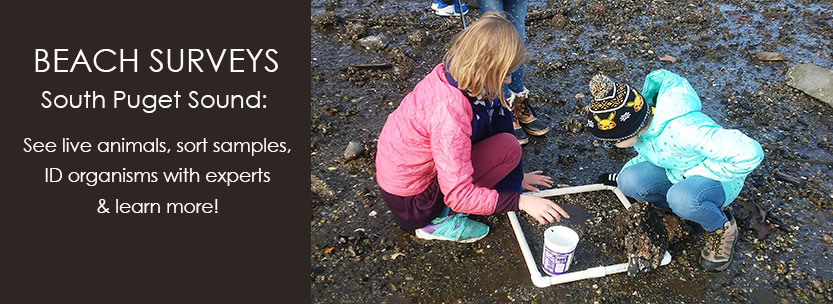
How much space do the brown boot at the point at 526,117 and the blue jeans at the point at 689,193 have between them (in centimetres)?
91

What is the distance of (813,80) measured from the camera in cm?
420

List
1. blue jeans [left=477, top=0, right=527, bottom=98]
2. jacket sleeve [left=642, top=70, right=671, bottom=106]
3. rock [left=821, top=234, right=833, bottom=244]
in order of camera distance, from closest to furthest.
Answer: jacket sleeve [left=642, top=70, right=671, bottom=106] < rock [left=821, top=234, right=833, bottom=244] < blue jeans [left=477, top=0, right=527, bottom=98]

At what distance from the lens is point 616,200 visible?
10.4 ft

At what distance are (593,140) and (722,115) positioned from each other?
1059mm

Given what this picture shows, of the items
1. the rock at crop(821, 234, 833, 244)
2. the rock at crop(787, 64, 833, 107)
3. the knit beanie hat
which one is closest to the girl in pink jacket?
the knit beanie hat

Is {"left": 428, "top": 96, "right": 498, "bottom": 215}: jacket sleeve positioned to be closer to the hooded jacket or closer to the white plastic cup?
the hooded jacket

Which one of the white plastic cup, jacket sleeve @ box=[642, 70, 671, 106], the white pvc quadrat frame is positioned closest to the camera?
the white plastic cup

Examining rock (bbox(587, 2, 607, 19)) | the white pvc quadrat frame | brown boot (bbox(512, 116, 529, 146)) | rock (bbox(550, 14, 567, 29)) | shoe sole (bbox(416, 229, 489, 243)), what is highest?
rock (bbox(587, 2, 607, 19))

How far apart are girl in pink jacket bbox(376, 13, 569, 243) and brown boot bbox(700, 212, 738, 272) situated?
0.82m

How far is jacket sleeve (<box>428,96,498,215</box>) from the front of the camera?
7.38 ft

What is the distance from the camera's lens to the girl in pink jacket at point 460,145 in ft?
7.29

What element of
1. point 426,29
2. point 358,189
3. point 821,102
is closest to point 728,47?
point 821,102

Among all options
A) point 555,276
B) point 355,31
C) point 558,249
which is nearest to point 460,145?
point 558,249

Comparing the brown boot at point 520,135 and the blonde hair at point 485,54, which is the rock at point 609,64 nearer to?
the brown boot at point 520,135
